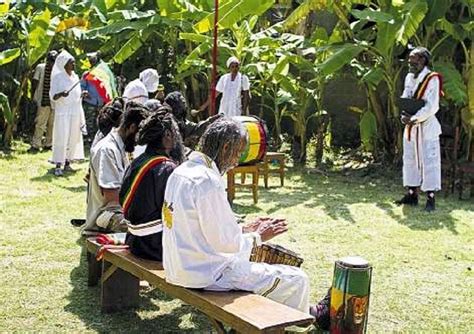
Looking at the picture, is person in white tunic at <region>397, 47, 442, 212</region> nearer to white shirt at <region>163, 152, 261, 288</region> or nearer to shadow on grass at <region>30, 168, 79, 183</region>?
shadow on grass at <region>30, 168, 79, 183</region>

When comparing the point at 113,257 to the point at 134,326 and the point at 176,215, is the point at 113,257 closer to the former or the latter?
the point at 134,326

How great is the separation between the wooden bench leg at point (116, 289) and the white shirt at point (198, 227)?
0.96 m

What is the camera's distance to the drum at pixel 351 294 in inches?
158

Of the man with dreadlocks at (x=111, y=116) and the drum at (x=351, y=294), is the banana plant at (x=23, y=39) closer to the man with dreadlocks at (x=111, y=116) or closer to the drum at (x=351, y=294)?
the man with dreadlocks at (x=111, y=116)

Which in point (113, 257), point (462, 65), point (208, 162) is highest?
point (462, 65)

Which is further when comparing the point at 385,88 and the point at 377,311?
the point at 385,88

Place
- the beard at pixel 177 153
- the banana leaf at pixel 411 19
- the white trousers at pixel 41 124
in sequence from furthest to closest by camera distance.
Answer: the white trousers at pixel 41 124
the banana leaf at pixel 411 19
the beard at pixel 177 153

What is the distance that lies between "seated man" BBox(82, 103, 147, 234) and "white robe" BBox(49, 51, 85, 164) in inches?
190

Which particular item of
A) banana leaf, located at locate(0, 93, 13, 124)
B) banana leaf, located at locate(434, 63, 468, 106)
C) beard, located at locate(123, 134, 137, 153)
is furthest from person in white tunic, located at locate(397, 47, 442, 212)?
banana leaf, located at locate(0, 93, 13, 124)

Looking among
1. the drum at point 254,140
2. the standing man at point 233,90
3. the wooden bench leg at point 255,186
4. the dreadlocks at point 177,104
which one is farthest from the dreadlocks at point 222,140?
the standing man at point 233,90

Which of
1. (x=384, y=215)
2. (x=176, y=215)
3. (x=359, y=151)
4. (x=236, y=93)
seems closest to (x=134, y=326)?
(x=176, y=215)

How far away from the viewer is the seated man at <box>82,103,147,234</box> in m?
5.31

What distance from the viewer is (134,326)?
4.65 metres

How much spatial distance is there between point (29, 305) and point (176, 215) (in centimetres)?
172
